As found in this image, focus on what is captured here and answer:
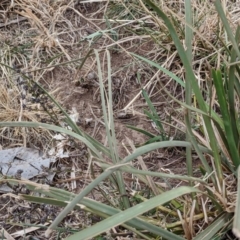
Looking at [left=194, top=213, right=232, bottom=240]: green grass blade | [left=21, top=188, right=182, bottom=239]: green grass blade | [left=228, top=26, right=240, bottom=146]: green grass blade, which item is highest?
[left=228, top=26, right=240, bottom=146]: green grass blade

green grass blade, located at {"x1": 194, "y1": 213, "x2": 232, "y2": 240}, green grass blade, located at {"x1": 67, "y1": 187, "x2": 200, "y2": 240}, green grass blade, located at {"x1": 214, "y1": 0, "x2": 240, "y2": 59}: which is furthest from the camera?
green grass blade, located at {"x1": 194, "y1": 213, "x2": 232, "y2": 240}

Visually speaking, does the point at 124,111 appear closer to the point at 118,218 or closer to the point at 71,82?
the point at 71,82

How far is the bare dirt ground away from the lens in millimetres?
1675

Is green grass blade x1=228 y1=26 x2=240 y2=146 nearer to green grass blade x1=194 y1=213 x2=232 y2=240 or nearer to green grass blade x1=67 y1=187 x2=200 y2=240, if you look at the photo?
green grass blade x1=194 y1=213 x2=232 y2=240

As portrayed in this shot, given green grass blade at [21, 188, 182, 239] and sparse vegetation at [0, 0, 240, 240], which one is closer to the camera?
green grass blade at [21, 188, 182, 239]

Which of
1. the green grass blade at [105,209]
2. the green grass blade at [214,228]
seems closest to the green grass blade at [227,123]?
the green grass blade at [214,228]

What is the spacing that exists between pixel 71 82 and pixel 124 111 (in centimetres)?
27

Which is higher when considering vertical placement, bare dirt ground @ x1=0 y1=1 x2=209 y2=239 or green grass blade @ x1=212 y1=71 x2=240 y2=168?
green grass blade @ x1=212 y1=71 x2=240 y2=168

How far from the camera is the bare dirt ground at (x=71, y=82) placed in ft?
5.49

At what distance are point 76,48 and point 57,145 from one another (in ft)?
1.61

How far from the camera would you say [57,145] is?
5.82ft

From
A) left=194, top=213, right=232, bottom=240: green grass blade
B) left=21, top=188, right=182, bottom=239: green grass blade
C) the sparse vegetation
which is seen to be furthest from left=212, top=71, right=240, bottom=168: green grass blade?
left=21, top=188, right=182, bottom=239: green grass blade

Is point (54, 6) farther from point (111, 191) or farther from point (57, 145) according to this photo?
point (111, 191)

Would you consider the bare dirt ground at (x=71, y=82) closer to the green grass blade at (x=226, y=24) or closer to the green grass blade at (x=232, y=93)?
the green grass blade at (x=232, y=93)
